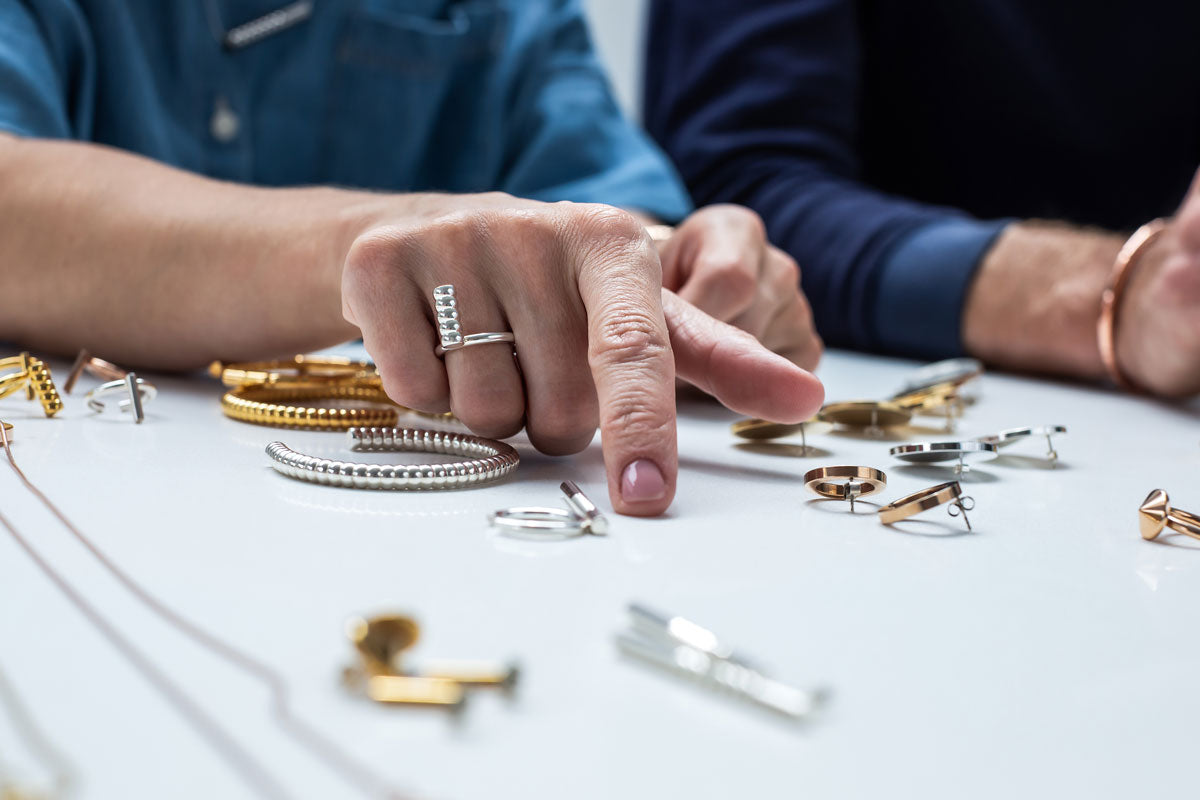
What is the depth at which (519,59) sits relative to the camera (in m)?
1.66

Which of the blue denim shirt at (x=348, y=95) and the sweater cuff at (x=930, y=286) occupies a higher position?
the blue denim shirt at (x=348, y=95)

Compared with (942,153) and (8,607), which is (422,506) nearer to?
(8,607)

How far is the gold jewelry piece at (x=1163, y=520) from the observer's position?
66cm

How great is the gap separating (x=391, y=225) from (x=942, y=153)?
162 centimetres

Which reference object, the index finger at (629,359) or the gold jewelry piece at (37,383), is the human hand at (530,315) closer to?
the index finger at (629,359)

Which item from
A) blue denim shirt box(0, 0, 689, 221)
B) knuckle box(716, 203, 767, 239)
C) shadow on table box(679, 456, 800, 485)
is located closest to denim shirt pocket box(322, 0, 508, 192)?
blue denim shirt box(0, 0, 689, 221)

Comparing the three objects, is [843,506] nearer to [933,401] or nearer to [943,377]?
[933,401]

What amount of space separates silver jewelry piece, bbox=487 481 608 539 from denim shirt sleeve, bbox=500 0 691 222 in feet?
3.39

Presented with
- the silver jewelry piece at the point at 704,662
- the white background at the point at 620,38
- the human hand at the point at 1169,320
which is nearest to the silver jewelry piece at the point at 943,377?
the human hand at the point at 1169,320

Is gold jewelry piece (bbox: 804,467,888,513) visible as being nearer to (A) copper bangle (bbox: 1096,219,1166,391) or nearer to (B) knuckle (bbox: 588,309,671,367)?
(B) knuckle (bbox: 588,309,671,367)

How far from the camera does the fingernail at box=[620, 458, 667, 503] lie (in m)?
0.66

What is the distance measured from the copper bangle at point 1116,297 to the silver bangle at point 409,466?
0.88 metres

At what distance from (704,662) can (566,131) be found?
1.34 metres

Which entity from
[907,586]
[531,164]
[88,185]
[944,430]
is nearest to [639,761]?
[907,586]
